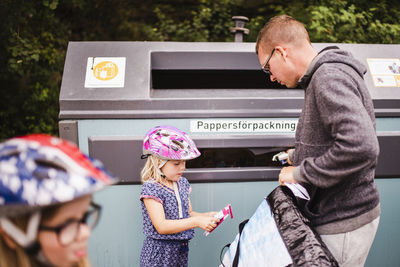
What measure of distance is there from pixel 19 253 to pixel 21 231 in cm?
7

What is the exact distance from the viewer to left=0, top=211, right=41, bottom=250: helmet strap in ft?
2.06

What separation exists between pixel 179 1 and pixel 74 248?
4941 millimetres

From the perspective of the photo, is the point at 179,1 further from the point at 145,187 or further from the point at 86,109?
the point at 145,187

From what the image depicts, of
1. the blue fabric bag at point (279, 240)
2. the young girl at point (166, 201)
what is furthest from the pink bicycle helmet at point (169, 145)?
the blue fabric bag at point (279, 240)

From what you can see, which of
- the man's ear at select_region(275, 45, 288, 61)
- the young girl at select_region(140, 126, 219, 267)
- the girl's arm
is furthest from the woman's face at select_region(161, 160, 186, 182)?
the man's ear at select_region(275, 45, 288, 61)

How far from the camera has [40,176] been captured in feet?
2.04

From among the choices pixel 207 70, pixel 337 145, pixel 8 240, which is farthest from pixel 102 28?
pixel 8 240

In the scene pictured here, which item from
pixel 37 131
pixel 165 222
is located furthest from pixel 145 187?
pixel 37 131

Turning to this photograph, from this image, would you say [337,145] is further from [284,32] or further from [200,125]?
[200,125]

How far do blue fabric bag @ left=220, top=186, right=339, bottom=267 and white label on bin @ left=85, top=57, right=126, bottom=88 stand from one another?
90 cm

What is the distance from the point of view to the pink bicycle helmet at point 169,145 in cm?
140

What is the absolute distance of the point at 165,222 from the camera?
138 cm

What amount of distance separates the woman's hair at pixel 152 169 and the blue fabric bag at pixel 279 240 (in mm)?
422

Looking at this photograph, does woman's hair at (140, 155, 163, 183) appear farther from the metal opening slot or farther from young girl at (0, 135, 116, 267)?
young girl at (0, 135, 116, 267)
